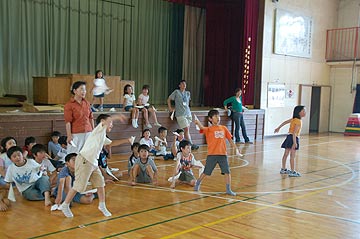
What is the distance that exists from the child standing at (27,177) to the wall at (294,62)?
35.8 feet

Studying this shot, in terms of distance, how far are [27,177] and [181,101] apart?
245 inches

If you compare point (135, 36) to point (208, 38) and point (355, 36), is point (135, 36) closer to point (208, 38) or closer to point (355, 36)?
point (208, 38)

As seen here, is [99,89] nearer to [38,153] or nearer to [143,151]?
[143,151]

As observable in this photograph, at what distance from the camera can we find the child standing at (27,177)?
606cm

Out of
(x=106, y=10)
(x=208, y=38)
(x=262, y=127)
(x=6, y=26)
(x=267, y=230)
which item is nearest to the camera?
(x=267, y=230)

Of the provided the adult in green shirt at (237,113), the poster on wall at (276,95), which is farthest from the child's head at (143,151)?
the poster on wall at (276,95)

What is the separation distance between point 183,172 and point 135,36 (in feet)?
37.3

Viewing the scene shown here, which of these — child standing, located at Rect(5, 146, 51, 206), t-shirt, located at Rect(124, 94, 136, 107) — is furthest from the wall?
child standing, located at Rect(5, 146, 51, 206)

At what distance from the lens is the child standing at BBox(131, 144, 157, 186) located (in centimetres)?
733

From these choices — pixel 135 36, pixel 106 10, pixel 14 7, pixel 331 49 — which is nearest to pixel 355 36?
pixel 331 49

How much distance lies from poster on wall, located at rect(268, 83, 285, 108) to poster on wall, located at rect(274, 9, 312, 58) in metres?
1.30

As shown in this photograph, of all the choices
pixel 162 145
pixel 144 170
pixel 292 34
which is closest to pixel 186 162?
pixel 144 170

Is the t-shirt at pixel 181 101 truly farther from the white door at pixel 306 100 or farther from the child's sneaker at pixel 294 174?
the white door at pixel 306 100

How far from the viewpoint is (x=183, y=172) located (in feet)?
24.6
